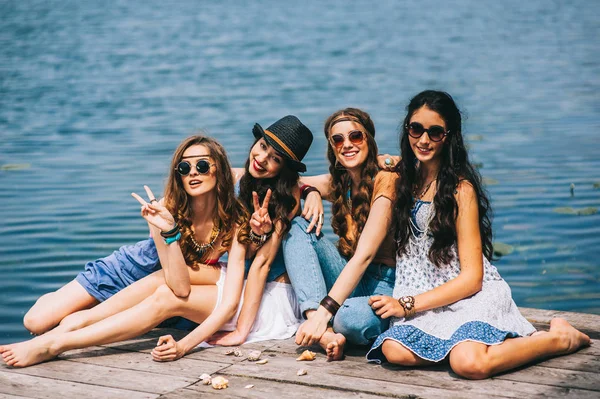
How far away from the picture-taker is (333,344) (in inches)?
160

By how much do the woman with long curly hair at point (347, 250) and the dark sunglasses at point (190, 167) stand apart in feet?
1.87

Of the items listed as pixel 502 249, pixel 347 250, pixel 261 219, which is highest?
pixel 261 219

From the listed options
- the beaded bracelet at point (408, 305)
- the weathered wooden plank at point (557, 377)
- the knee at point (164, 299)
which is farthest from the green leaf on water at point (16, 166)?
the weathered wooden plank at point (557, 377)

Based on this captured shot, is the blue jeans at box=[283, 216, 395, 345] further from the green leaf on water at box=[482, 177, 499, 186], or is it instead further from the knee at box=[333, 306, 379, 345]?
the green leaf on water at box=[482, 177, 499, 186]

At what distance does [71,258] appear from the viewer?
8.02 meters

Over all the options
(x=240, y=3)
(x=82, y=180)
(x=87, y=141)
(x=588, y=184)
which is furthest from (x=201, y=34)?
(x=588, y=184)

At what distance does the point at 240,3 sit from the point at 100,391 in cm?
3489

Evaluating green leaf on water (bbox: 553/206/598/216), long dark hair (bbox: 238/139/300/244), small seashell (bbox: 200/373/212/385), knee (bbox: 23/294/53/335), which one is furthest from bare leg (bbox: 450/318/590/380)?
green leaf on water (bbox: 553/206/598/216)

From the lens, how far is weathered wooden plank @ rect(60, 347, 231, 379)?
4032mm

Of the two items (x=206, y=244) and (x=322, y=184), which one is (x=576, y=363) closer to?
(x=322, y=184)

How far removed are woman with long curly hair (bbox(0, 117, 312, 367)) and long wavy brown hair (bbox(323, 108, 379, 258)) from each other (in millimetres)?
261

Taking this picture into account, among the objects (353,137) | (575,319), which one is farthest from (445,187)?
(575,319)

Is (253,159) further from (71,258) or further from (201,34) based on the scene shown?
(201,34)

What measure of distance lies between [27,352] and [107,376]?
45 centimetres
